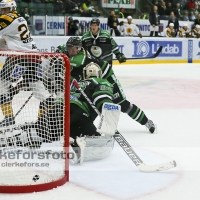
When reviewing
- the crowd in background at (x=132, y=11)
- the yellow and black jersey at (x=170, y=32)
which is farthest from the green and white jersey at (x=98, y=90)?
the yellow and black jersey at (x=170, y=32)

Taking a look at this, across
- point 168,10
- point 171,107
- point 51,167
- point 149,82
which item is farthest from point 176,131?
point 168,10

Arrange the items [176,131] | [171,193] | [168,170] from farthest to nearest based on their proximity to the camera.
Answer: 1. [176,131]
2. [168,170]
3. [171,193]

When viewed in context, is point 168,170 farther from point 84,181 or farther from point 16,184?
point 16,184

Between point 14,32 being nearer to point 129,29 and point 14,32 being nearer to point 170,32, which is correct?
point 129,29

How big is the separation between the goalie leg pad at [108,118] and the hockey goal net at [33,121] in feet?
0.75

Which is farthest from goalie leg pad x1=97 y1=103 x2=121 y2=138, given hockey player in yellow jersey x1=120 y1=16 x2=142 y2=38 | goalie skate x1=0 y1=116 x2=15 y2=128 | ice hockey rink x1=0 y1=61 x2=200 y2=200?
hockey player in yellow jersey x1=120 y1=16 x2=142 y2=38

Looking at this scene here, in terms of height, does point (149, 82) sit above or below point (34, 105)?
below

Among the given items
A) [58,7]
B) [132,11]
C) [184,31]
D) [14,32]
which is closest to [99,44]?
[14,32]

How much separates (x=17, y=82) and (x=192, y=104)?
8.73ft

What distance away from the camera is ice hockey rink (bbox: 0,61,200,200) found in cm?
229

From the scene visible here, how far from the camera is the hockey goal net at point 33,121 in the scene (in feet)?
7.82

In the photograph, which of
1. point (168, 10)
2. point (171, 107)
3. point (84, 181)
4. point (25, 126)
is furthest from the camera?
point (168, 10)

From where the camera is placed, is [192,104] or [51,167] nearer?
[51,167]

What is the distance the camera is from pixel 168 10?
13.5 meters
